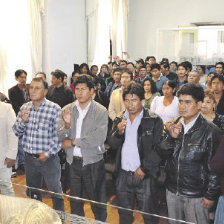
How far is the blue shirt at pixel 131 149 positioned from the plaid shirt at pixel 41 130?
64cm

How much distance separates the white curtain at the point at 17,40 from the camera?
200 inches

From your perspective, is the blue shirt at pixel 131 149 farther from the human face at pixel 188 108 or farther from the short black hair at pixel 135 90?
the human face at pixel 188 108

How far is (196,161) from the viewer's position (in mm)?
1866

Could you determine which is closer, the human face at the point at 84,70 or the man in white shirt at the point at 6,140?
the man in white shirt at the point at 6,140

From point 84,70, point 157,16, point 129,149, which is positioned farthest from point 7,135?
point 157,16

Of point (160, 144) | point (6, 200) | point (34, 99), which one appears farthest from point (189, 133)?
point (34, 99)

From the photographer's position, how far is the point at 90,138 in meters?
2.28

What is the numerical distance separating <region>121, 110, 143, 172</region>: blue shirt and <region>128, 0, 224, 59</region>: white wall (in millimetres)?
9662

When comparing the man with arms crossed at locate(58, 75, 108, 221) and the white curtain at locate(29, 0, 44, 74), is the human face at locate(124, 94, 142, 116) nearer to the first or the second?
the man with arms crossed at locate(58, 75, 108, 221)

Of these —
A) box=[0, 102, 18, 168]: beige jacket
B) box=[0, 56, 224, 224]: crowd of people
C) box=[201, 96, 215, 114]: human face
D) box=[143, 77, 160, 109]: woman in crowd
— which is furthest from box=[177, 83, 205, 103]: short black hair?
box=[143, 77, 160, 109]: woman in crowd

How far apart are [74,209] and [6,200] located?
0.36 metres

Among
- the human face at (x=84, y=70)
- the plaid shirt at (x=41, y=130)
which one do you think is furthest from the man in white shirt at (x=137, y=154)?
the human face at (x=84, y=70)

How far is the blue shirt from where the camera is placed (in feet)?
7.19

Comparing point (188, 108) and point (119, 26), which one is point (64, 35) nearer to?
point (119, 26)
